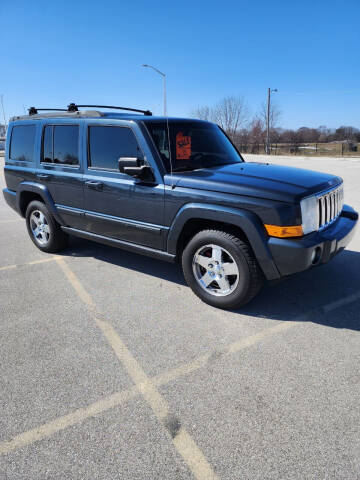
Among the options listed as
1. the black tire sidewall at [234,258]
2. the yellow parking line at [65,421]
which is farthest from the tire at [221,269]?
the yellow parking line at [65,421]

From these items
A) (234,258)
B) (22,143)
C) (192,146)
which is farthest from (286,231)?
(22,143)

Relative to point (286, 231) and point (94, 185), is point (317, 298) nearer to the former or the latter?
point (286, 231)

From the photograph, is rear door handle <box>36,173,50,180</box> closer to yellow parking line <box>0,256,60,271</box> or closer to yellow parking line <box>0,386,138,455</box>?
yellow parking line <box>0,256,60,271</box>

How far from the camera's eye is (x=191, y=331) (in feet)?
9.87

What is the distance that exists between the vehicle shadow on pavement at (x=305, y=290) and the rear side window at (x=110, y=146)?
4.68 ft

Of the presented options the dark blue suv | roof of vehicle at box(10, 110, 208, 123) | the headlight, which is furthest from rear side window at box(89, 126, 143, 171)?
the headlight

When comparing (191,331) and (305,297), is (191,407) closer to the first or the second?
(191,331)

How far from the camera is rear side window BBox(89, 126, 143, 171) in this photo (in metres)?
3.68

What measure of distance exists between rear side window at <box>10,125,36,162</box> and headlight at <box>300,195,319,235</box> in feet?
12.9

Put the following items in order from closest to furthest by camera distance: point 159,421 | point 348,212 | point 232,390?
point 159,421
point 232,390
point 348,212

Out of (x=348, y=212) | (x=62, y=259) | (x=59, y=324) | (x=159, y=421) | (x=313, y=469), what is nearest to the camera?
(x=313, y=469)

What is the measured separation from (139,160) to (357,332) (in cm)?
259

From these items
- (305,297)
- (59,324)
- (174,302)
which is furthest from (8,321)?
(305,297)

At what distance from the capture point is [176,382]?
2375 millimetres
